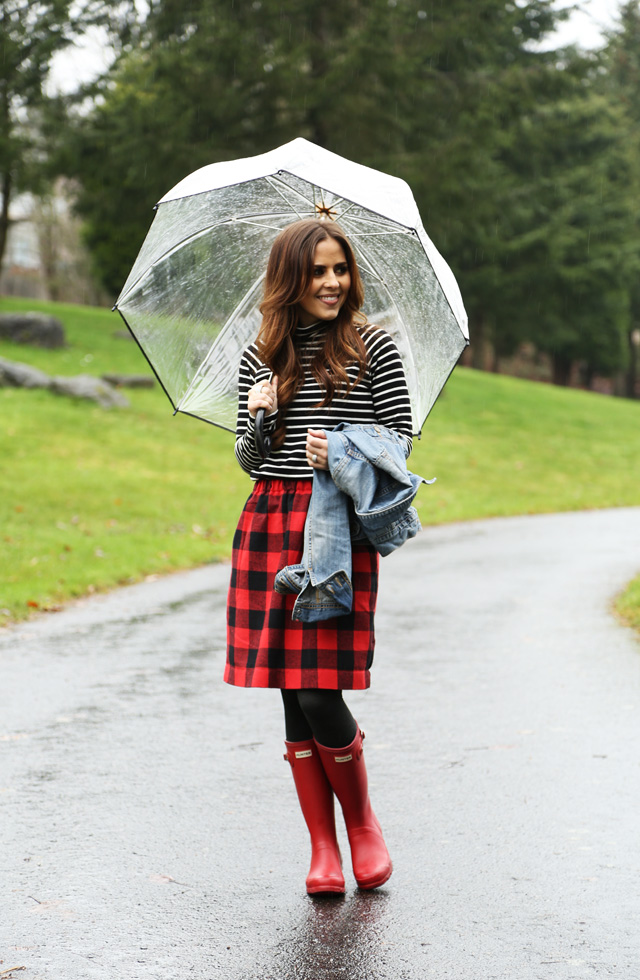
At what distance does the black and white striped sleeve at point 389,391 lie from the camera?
3457 mm

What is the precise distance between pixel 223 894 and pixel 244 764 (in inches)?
52.9

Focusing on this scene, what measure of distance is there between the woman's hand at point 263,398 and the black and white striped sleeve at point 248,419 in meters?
0.03

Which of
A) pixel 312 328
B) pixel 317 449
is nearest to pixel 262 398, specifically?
pixel 317 449

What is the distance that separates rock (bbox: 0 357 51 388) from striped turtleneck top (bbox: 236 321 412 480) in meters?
17.4

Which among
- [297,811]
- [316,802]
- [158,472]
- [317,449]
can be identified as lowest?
[158,472]

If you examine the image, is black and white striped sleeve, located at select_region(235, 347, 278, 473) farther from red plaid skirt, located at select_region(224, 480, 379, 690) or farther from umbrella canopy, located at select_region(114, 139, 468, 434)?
umbrella canopy, located at select_region(114, 139, 468, 434)

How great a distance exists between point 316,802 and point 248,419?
1268 millimetres

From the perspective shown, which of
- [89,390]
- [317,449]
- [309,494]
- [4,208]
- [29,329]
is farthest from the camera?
[4,208]

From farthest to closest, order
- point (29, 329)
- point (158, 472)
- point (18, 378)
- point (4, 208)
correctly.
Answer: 1. point (4, 208)
2. point (29, 329)
3. point (18, 378)
4. point (158, 472)

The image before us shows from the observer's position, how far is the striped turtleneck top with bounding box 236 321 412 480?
135 inches

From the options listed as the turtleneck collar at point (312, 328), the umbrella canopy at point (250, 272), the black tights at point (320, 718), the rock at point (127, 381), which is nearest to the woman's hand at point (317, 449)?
the turtleneck collar at point (312, 328)

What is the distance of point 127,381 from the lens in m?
22.7

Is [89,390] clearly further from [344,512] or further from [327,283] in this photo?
[344,512]

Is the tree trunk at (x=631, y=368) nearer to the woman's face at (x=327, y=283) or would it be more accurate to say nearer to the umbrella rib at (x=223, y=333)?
the umbrella rib at (x=223, y=333)
